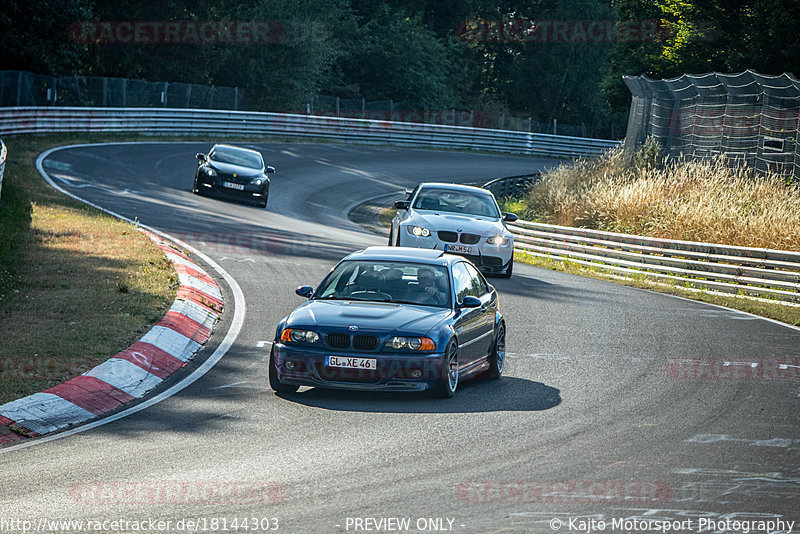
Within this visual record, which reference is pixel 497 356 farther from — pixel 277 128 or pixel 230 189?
pixel 277 128

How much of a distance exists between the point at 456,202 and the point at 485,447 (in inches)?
490

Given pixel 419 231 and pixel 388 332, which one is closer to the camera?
pixel 388 332

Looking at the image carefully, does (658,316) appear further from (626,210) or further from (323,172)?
(323,172)

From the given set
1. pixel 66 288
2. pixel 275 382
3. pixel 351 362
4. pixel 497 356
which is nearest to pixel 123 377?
pixel 275 382

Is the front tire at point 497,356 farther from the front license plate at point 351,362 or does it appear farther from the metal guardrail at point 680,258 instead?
the metal guardrail at point 680,258

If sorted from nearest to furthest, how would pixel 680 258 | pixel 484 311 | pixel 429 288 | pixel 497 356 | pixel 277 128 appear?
pixel 429 288 < pixel 484 311 < pixel 497 356 < pixel 680 258 < pixel 277 128

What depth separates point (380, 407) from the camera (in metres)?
9.84

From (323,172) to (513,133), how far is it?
68.6ft

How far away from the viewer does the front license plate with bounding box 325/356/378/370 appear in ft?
32.4

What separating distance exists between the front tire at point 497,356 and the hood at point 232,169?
1936cm

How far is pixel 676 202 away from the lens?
2577 cm

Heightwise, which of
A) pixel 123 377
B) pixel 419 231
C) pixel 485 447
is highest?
pixel 419 231

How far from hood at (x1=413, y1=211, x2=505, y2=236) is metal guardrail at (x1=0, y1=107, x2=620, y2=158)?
16.6 metres

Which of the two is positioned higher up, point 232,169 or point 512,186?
point 232,169
